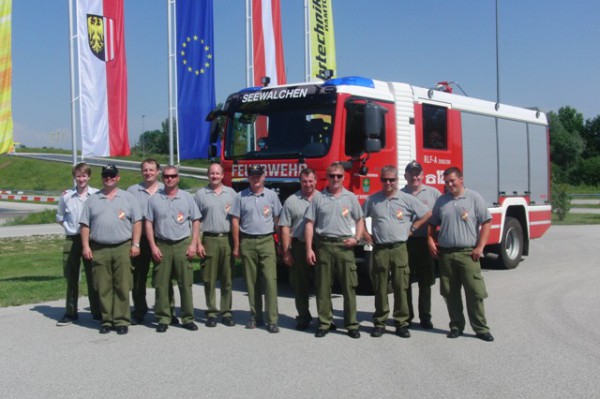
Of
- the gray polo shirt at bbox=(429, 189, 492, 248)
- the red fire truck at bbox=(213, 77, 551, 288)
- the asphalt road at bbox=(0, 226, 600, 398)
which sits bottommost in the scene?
the asphalt road at bbox=(0, 226, 600, 398)

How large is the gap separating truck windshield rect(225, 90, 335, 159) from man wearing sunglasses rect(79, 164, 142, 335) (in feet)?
8.61

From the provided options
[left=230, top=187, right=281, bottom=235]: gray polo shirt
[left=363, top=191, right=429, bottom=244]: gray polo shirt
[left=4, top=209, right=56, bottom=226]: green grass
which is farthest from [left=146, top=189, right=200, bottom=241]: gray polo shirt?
[left=4, top=209, right=56, bottom=226]: green grass

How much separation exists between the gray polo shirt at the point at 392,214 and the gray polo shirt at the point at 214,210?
5.24 ft

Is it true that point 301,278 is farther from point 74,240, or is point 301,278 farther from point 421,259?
point 74,240

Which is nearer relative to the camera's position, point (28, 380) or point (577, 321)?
point (28, 380)

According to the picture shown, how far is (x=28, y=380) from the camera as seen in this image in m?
5.39

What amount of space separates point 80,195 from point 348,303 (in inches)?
136

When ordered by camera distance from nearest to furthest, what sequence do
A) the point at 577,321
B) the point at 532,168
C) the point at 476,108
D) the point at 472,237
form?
the point at 472,237
the point at 577,321
the point at 476,108
the point at 532,168

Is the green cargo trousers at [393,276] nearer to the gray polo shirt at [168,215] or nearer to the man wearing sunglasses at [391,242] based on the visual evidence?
the man wearing sunglasses at [391,242]

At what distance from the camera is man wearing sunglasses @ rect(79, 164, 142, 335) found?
Answer: 7125mm

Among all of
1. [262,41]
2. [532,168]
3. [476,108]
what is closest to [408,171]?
[476,108]

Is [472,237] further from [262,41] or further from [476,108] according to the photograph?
[262,41]

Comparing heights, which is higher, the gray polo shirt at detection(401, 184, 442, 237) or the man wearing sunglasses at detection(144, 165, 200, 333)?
the gray polo shirt at detection(401, 184, 442, 237)

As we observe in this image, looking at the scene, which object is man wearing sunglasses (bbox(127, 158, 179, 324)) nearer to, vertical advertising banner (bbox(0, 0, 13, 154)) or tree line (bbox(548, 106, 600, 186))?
vertical advertising banner (bbox(0, 0, 13, 154))
